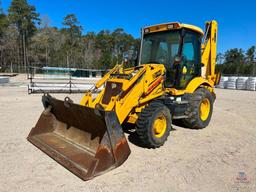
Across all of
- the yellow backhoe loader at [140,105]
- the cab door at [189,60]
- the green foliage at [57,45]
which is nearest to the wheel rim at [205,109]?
the yellow backhoe loader at [140,105]

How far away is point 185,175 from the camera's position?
346cm

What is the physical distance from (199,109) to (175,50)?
1.70 m

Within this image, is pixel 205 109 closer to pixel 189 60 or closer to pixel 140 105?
pixel 189 60

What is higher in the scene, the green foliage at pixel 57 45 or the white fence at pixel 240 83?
the green foliage at pixel 57 45

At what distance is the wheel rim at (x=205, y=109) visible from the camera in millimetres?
6320

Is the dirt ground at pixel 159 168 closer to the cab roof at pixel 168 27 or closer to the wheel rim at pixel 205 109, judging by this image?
the wheel rim at pixel 205 109

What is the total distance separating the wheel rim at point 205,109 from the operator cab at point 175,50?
2.70 feet

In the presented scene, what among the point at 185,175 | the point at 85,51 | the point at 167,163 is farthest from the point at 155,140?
the point at 85,51

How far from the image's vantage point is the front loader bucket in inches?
134

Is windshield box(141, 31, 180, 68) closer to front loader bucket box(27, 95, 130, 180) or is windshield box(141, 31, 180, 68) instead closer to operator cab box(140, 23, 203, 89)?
operator cab box(140, 23, 203, 89)

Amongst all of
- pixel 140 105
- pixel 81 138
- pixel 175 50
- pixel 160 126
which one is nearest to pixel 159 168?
pixel 160 126

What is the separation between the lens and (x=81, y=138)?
14.2ft

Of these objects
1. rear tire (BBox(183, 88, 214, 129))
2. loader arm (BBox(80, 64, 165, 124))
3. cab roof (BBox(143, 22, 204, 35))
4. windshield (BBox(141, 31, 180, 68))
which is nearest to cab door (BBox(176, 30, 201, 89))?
cab roof (BBox(143, 22, 204, 35))

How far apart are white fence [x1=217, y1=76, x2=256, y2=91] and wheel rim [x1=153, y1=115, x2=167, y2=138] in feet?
61.0
